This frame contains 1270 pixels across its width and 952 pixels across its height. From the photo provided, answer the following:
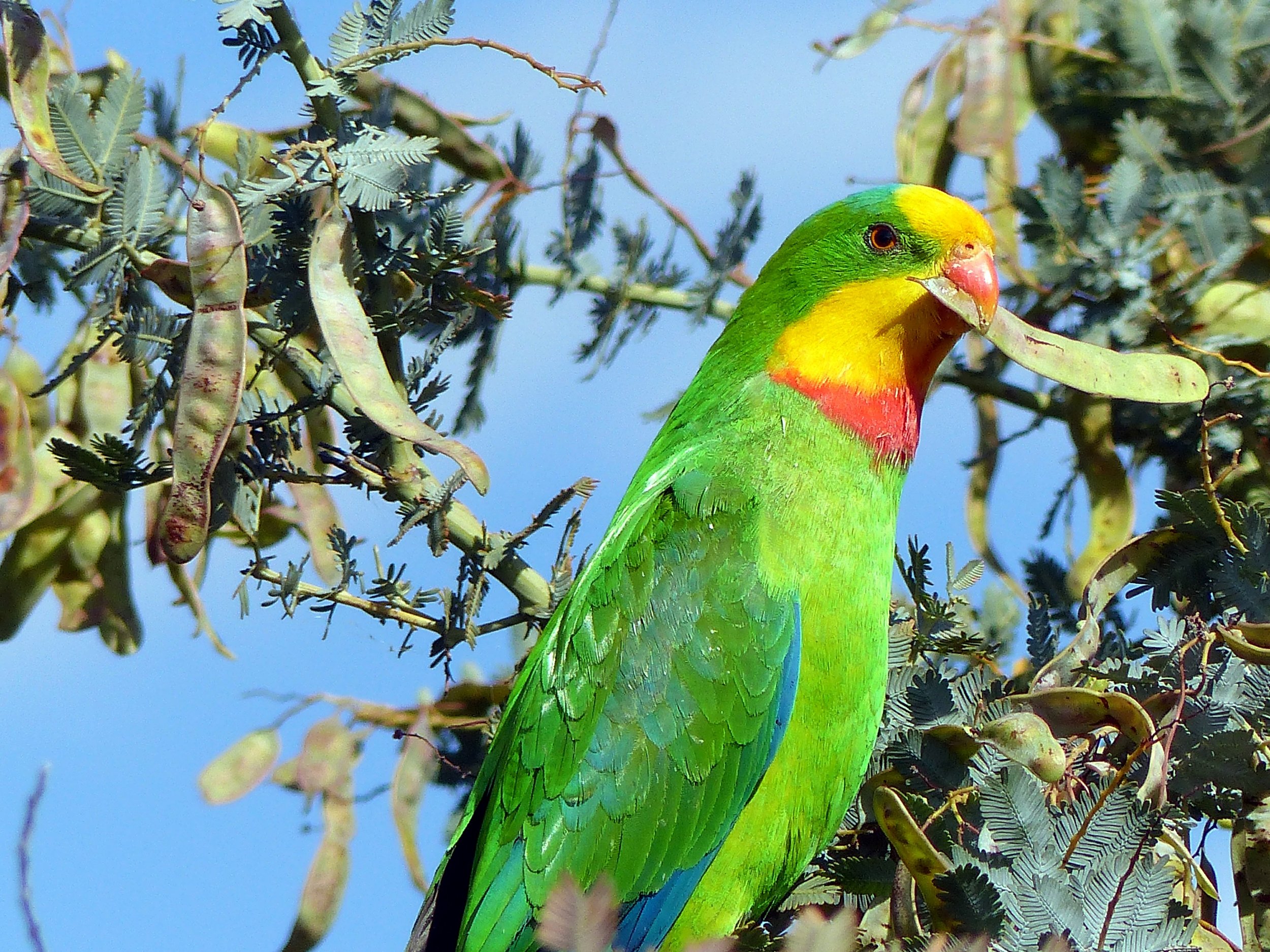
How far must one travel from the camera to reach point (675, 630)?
8.36 ft

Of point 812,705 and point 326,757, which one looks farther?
point 326,757

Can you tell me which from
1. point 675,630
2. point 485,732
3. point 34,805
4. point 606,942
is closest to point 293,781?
point 485,732

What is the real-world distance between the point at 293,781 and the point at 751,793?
113cm

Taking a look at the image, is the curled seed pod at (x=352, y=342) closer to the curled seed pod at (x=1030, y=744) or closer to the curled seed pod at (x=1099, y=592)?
the curled seed pod at (x=1030, y=744)

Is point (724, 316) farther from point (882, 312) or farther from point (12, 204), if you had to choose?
point (12, 204)

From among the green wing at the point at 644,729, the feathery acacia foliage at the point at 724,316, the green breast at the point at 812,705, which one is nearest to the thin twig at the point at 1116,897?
the feathery acacia foliage at the point at 724,316

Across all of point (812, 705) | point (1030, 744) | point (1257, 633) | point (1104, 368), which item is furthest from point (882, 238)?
point (1030, 744)

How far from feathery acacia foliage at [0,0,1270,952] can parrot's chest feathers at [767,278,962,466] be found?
362 millimetres

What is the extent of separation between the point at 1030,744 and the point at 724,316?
1.55 meters

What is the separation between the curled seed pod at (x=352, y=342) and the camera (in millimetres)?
2072

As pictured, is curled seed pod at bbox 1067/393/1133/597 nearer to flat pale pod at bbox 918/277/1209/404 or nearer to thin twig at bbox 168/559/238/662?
flat pale pod at bbox 918/277/1209/404

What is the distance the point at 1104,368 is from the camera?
2.45 meters

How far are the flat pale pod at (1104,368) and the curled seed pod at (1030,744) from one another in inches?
29.6

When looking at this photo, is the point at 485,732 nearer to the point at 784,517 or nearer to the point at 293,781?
the point at 293,781
